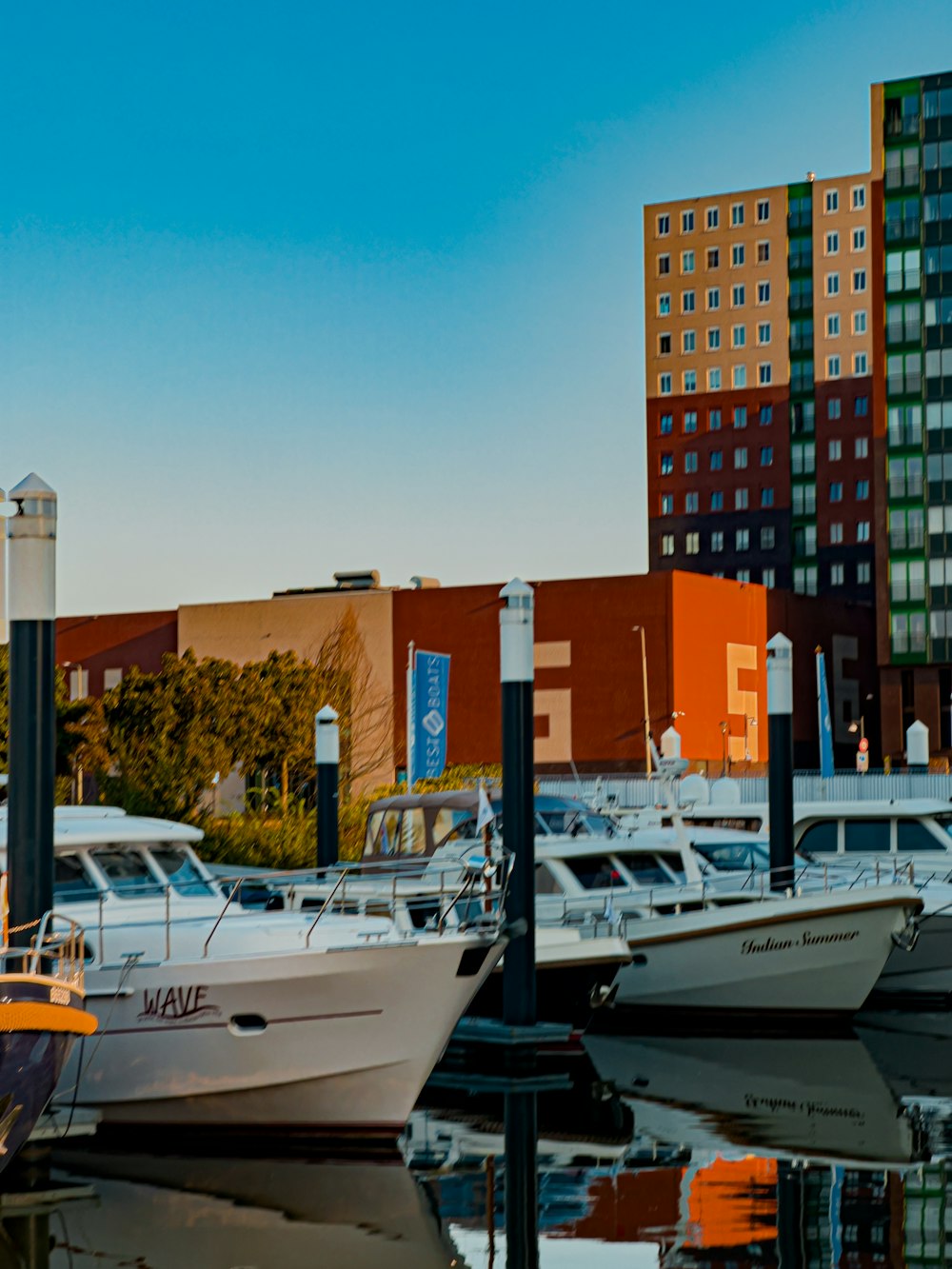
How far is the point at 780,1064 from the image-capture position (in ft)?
64.8

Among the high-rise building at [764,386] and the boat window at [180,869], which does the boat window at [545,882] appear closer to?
the boat window at [180,869]

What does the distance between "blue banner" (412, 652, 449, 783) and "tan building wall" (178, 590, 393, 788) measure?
3683cm

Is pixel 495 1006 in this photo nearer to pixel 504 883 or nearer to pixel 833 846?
pixel 504 883

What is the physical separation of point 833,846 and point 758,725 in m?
53.0

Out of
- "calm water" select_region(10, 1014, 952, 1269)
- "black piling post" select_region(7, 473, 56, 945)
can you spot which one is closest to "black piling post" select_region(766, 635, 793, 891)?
"calm water" select_region(10, 1014, 952, 1269)

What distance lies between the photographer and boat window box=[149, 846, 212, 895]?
57.5ft

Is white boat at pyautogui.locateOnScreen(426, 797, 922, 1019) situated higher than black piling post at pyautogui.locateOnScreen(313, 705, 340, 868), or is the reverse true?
black piling post at pyautogui.locateOnScreen(313, 705, 340, 868)

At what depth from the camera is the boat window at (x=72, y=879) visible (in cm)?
1670

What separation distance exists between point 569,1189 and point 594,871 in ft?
31.8

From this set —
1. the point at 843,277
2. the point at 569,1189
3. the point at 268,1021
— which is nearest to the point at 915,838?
the point at 268,1021

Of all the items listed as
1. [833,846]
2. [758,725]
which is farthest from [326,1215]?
[758,725]

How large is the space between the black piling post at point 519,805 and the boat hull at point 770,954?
9.35 feet

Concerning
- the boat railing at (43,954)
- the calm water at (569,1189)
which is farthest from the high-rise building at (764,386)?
the boat railing at (43,954)

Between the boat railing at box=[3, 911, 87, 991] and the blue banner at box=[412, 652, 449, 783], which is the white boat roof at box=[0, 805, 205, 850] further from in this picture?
the blue banner at box=[412, 652, 449, 783]
